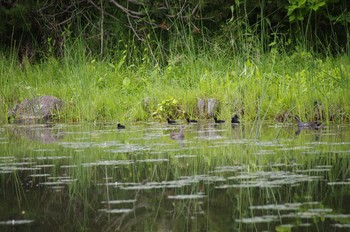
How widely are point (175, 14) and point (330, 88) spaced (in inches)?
204

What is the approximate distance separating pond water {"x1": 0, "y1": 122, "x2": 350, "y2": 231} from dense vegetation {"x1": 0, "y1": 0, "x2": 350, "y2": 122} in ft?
3.51

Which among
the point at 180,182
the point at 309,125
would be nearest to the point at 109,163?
the point at 180,182

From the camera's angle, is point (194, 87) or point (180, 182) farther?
point (194, 87)

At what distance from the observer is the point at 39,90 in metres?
11.9

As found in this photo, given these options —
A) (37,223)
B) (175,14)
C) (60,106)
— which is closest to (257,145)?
(37,223)

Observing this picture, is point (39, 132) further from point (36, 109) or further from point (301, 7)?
point (301, 7)

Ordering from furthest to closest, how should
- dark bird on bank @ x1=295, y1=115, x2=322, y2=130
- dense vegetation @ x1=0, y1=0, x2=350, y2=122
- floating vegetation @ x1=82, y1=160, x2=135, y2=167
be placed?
dense vegetation @ x1=0, y1=0, x2=350, y2=122
dark bird on bank @ x1=295, y1=115, x2=322, y2=130
floating vegetation @ x1=82, y1=160, x2=135, y2=167

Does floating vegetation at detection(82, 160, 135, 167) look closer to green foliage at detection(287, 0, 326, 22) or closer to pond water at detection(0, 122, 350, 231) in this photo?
pond water at detection(0, 122, 350, 231)

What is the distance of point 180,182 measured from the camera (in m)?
4.81

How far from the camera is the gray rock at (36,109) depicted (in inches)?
423

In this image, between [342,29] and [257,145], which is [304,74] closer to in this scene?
[257,145]

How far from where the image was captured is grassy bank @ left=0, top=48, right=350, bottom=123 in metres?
8.78

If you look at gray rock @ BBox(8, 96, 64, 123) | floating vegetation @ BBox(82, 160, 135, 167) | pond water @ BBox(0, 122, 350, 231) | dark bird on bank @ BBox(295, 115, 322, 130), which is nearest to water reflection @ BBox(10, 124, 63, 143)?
pond water @ BBox(0, 122, 350, 231)

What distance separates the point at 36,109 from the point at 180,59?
279 centimetres
